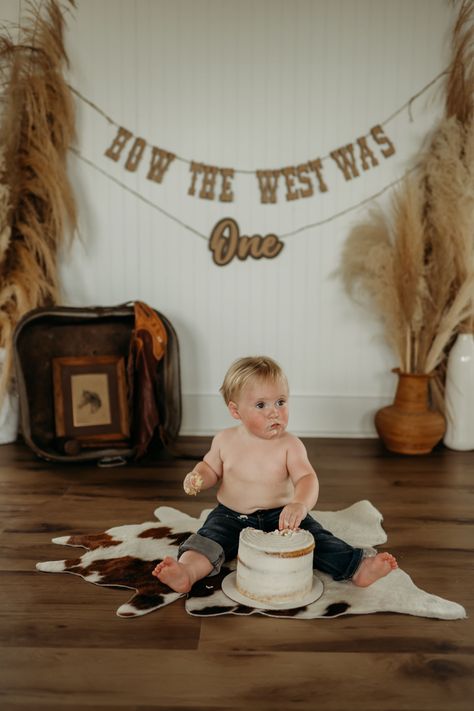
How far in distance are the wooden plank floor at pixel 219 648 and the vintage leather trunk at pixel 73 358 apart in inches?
25.8

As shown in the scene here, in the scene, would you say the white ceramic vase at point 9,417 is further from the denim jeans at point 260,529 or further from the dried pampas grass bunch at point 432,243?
the dried pampas grass bunch at point 432,243

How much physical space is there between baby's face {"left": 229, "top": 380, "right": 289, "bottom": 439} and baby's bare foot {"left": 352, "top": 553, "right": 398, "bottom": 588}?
39 cm

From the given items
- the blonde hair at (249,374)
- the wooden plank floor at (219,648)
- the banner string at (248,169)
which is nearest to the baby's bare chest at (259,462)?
the blonde hair at (249,374)

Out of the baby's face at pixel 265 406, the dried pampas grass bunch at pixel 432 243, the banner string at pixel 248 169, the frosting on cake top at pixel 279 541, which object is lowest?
the frosting on cake top at pixel 279 541

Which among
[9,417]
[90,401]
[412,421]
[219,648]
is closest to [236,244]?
[90,401]

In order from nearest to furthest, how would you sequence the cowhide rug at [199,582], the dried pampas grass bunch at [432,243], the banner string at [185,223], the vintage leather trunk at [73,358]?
the cowhide rug at [199,582] → the vintage leather trunk at [73,358] → the dried pampas grass bunch at [432,243] → the banner string at [185,223]

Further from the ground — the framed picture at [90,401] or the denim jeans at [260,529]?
the framed picture at [90,401]

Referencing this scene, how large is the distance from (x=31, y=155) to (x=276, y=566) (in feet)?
7.27

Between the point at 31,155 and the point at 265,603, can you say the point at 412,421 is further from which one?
the point at 31,155

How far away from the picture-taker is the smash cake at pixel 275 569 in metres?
1.61

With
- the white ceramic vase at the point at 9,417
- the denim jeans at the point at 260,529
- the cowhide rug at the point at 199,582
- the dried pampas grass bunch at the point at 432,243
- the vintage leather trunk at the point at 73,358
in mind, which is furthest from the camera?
the white ceramic vase at the point at 9,417

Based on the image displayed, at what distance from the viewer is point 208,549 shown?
1765 mm

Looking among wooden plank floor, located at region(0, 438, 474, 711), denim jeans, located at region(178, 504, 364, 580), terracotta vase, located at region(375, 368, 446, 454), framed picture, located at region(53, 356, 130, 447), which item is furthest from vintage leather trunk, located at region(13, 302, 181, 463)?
Answer: denim jeans, located at region(178, 504, 364, 580)

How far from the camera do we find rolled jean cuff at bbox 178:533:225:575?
1757 mm
